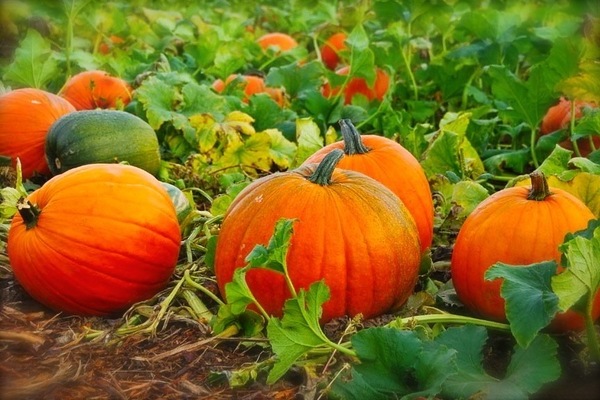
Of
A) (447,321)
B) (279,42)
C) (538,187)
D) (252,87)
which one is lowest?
(279,42)

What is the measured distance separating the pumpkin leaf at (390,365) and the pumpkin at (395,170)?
2.79ft

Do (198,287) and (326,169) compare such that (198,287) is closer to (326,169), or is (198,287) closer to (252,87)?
(326,169)

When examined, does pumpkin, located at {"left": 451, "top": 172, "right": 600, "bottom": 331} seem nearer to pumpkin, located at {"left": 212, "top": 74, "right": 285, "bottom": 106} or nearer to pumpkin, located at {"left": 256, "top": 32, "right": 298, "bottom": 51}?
pumpkin, located at {"left": 212, "top": 74, "right": 285, "bottom": 106}

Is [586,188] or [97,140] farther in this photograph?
[97,140]

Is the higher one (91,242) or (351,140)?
(351,140)

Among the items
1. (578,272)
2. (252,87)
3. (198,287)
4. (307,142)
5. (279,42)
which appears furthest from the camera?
(279,42)

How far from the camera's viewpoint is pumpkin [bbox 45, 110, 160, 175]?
3.71 meters

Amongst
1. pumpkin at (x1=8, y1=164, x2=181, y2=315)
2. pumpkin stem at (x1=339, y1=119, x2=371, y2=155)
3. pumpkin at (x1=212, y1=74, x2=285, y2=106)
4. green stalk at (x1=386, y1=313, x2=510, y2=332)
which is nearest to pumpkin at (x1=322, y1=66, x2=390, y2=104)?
pumpkin at (x1=212, y1=74, x2=285, y2=106)

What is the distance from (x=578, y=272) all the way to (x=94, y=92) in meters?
3.08

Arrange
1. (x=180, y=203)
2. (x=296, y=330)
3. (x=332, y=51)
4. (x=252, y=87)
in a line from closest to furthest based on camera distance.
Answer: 1. (x=296, y=330)
2. (x=180, y=203)
3. (x=252, y=87)
4. (x=332, y=51)

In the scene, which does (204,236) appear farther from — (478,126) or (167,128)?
(478,126)

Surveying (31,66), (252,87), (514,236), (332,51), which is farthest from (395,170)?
(332,51)

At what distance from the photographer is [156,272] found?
2785 mm

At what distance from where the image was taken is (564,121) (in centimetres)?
415
